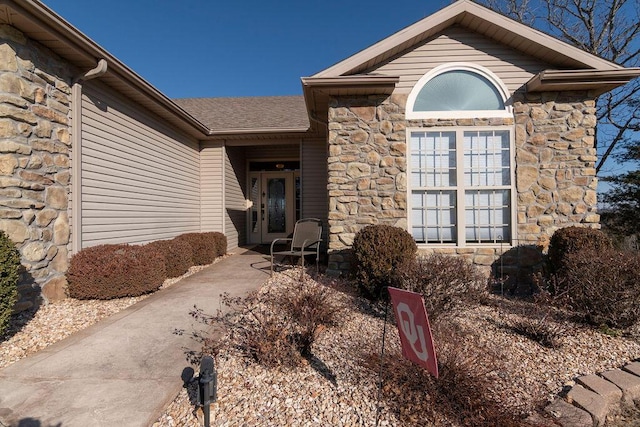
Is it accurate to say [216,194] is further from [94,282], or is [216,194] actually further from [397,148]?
[397,148]

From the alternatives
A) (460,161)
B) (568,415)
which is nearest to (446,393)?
(568,415)

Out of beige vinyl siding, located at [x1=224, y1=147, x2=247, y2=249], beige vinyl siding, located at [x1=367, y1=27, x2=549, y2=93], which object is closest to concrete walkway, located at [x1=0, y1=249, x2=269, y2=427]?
beige vinyl siding, located at [x1=367, y1=27, x2=549, y2=93]

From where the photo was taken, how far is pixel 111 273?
4414mm

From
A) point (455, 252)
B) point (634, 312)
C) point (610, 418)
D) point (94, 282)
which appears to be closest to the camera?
point (610, 418)

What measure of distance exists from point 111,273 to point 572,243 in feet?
21.2

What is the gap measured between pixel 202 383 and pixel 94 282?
3440mm

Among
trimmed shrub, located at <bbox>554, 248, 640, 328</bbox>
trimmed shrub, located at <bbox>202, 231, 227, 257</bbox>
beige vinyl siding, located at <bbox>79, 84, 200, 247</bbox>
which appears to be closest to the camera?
trimmed shrub, located at <bbox>554, 248, 640, 328</bbox>

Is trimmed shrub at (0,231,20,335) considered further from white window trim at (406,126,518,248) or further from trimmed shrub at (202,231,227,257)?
white window trim at (406,126,518,248)

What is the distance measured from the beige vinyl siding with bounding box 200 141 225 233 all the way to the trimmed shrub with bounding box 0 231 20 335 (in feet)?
18.0

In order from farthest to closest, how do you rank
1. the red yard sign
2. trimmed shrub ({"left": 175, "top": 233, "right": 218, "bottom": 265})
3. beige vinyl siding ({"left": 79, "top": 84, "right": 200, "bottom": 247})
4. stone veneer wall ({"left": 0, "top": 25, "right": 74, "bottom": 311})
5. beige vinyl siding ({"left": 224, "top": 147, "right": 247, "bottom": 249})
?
beige vinyl siding ({"left": 224, "top": 147, "right": 247, "bottom": 249}) → trimmed shrub ({"left": 175, "top": 233, "right": 218, "bottom": 265}) → beige vinyl siding ({"left": 79, "top": 84, "right": 200, "bottom": 247}) → stone veneer wall ({"left": 0, "top": 25, "right": 74, "bottom": 311}) → the red yard sign

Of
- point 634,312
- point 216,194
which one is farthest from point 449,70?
point 216,194

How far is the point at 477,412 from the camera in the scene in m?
2.08

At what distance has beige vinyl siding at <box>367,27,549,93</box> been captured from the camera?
544 centimetres

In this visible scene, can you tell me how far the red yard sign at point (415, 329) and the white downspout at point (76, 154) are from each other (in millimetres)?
4695
